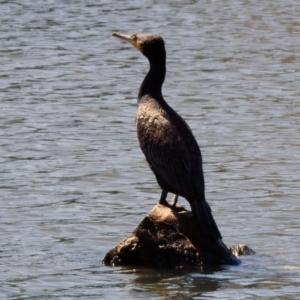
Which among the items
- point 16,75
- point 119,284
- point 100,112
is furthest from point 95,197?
point 16,75

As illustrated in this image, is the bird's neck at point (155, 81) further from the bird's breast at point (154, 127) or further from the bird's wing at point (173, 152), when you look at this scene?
the bird's wing at point (173, 152)

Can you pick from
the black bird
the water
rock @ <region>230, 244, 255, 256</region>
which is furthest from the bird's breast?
rock @ <region>230, 244, 255, 256</region>

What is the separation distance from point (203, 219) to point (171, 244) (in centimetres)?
35

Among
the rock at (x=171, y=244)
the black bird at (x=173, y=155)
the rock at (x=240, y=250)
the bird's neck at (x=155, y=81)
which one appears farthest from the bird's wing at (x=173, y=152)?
the rock at (x=240, y=250)

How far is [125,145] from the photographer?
1367 cm

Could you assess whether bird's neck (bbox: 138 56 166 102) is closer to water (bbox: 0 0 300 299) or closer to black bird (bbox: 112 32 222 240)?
black bird (bbox: 112 32 222 240)

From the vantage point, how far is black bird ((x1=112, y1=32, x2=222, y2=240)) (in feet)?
28.5

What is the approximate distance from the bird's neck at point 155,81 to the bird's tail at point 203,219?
1058 mm

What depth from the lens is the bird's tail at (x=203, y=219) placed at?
865 cm

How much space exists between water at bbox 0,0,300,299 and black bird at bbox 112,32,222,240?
49cm

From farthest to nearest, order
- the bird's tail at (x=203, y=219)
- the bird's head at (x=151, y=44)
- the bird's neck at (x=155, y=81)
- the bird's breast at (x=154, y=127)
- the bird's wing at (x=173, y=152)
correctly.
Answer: the bird's head at (x=151, y=44) → the bird's neck at (x=155, y=81) → the bird's breast at (x=154, y=127) → the bird's wing at (x=173, y=152) → the bird's tail at (x=203, y=219)

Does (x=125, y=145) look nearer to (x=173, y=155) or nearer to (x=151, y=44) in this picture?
(x=151, y=44)

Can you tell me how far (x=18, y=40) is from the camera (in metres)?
21.3

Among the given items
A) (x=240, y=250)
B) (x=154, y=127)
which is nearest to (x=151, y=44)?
(x=154, y=127)
